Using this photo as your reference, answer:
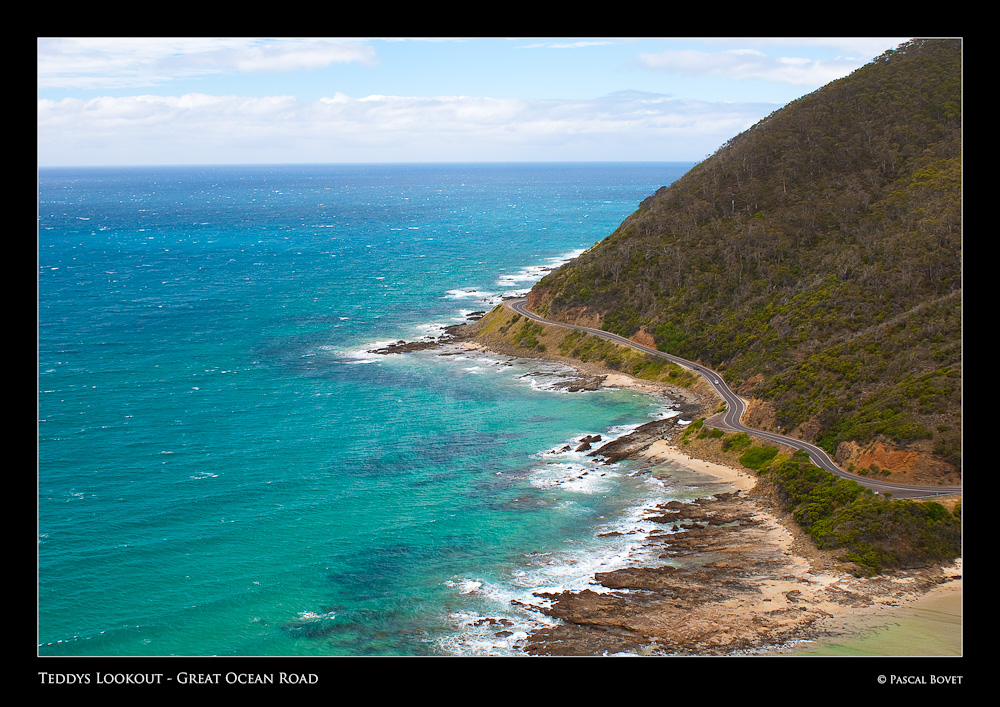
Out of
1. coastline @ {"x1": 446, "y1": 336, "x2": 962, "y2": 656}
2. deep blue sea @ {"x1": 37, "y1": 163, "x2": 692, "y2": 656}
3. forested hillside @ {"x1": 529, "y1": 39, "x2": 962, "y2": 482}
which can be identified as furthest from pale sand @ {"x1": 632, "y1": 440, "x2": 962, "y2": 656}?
forested hillside @ {"x1": 529, "y1": 39, "x2": 962, "y2": 482}

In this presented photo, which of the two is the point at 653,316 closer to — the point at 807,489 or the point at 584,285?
the point at 584,285

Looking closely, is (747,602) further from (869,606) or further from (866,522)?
(866,522)

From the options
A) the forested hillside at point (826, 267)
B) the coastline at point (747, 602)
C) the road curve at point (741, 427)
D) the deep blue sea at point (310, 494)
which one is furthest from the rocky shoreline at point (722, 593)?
the forested hillside at point (826, 267)

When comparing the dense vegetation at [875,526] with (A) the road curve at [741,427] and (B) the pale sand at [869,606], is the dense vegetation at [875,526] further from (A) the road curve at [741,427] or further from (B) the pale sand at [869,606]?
(A) the road curve at [741,427]

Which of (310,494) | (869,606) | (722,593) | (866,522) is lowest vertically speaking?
(869,606)

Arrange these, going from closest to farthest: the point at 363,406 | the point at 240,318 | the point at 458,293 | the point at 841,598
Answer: the point at 841,598, the point at 363,406, the point at 240,318, the point at 458,293

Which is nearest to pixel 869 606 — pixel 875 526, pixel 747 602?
pixel 747 602
